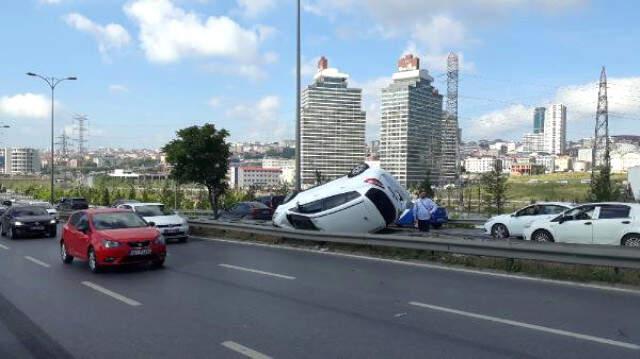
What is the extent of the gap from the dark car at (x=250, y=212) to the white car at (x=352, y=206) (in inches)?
380

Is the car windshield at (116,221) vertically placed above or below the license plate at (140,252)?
above

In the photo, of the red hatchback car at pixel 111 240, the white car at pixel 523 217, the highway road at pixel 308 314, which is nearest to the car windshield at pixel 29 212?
the red hatchback car at pixel 111 240

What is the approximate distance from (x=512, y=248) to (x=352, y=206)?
24.5ft

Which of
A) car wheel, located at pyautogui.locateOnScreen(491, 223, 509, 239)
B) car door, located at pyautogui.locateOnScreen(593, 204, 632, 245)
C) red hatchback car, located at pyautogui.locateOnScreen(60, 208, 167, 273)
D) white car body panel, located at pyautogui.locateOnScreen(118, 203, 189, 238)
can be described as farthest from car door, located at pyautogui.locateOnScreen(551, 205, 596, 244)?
white car body panel, located at pyautogui.locateOnScreen(118, 203, 189, 238)

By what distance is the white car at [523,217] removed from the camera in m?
20.4

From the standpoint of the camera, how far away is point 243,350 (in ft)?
22.1

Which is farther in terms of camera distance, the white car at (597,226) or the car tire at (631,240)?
the white car at (597,226)

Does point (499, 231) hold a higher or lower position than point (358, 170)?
lower

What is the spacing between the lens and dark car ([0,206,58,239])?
80.3 ft

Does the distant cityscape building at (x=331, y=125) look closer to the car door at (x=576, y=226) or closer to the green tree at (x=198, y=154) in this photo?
the green tree at (x=198, y=154)

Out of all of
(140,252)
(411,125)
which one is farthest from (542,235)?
(411,125)

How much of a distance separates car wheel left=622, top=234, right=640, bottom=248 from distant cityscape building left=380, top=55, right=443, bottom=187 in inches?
3342

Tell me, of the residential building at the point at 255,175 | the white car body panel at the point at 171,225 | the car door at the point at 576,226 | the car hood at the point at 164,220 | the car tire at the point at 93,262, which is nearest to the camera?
the car tire at the point at 93,262

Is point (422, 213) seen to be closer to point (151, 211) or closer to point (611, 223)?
point (611, 223)
